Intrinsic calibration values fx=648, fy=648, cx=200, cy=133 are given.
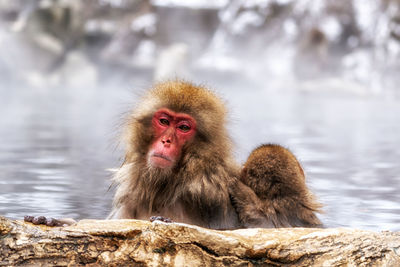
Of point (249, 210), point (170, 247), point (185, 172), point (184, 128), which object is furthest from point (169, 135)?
point (170, 247)

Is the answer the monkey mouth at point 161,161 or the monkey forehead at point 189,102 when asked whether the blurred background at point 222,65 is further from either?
the monkey mouth at point 161,161

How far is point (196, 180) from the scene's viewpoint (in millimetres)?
3400

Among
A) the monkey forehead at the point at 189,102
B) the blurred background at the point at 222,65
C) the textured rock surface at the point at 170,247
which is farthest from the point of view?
the blurred background at the point at 222,65

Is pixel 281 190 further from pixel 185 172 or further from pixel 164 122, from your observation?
pixel 164 122

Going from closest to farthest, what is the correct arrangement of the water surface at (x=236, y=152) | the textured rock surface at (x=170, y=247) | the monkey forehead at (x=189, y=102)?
the textured rock surface at (x=170, y=247) < the monkey forehead at (x=189, y=102) < the water surface at (x=236, y=152)

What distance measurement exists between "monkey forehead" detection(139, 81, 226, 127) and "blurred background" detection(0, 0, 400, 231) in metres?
4.80

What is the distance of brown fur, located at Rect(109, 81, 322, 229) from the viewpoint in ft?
11.3

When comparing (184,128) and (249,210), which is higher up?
(184,128)

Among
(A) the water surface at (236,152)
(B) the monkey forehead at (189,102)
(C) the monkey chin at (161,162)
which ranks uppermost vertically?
(A) the water surface at (236,152)

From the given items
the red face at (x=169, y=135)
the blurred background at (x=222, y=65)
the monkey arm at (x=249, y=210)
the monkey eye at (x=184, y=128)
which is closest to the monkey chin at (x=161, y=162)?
the red face at (x=169, y=135)

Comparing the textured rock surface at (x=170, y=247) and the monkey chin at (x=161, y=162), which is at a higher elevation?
the monkey chin at (x=161, y=162)

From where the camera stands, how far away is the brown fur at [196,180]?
343cm

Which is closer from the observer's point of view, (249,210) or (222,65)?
(249,210)

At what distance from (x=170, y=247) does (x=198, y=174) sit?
0.72 metres
